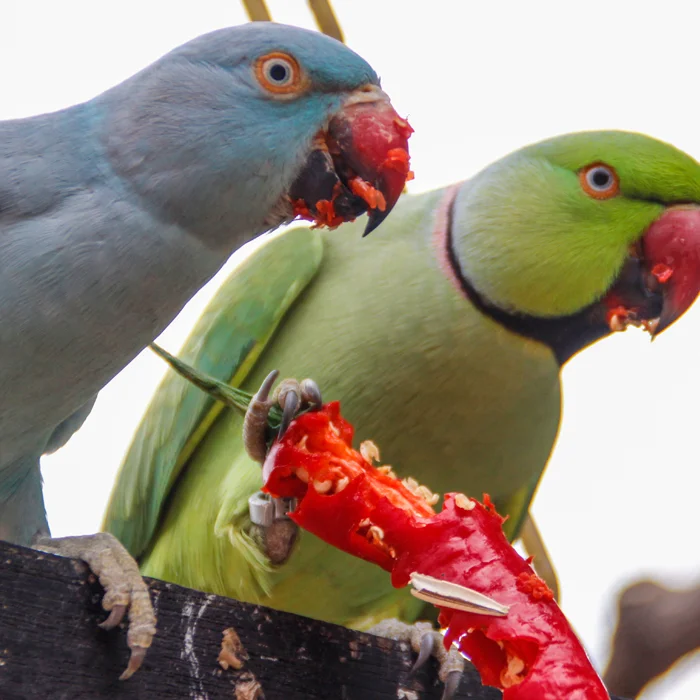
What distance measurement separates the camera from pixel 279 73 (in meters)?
1.54

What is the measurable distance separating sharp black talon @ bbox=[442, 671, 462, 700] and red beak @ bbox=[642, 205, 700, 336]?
0.97 metres

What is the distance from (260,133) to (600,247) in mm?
862

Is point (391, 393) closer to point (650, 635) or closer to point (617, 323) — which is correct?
point (617, 323)

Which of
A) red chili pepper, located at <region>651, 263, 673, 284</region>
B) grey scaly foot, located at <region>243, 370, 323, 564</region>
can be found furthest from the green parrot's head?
grey scaly foot, located at <region>243, 370, 323, 564</region>

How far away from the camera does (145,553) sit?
2.20 metres

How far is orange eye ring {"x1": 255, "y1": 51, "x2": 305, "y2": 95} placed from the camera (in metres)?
1.53

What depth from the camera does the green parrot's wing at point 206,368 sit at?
2072 millimetres

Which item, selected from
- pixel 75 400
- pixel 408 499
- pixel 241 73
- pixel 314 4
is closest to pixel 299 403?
pixel 408 499

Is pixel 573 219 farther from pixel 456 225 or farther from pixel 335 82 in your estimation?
Answer: pixel 335 82

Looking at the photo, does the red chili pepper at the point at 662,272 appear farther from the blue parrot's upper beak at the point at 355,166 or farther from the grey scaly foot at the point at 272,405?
the grey scaly foot at the point at 272,405

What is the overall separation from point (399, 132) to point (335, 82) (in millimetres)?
123

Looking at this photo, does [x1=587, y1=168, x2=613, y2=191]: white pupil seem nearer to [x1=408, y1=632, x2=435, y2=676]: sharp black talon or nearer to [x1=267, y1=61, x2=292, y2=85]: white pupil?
[x1=267, y1=61, x2=292, y2=85]: white pupil

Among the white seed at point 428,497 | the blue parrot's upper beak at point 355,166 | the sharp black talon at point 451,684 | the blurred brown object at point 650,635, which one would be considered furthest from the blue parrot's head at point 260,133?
the blurred brown object at point 650,635

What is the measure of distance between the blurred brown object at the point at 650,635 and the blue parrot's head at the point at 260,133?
1.29m
